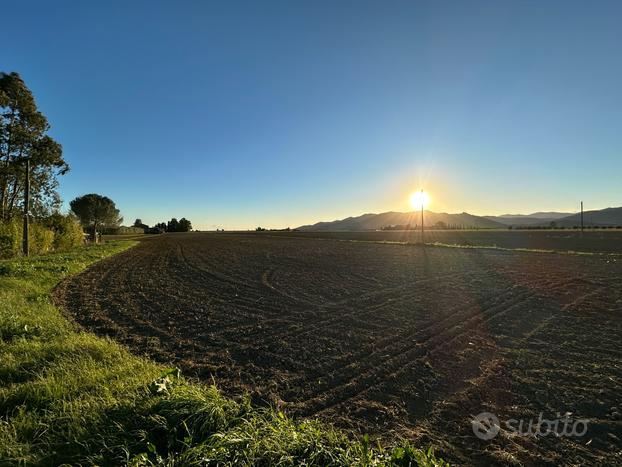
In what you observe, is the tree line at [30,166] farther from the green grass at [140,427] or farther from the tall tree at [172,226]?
the tall tree at [172,226]

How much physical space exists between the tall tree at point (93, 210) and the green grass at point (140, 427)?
8800 centimetres

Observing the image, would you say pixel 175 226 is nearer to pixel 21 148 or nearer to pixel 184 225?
pixel 184 225

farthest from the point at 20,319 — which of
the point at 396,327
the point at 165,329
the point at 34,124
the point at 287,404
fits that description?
the point at 34,124

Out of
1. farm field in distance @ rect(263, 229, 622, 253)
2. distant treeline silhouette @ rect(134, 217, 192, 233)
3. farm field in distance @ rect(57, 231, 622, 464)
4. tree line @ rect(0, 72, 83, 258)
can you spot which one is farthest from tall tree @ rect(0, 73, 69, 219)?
distant treeline silhouette @ rect(134, 217, 192, 233)

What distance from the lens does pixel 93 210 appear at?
79438 mm

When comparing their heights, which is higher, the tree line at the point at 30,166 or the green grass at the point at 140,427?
the tree line at the point at 30,166

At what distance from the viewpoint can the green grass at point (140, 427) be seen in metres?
2.54

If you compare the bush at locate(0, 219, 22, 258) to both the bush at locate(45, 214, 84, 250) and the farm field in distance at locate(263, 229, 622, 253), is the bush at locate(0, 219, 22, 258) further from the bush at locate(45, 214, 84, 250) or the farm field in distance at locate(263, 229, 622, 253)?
the farm field in distance at locate(263, 229, 622, 253)

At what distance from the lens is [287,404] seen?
3879mm

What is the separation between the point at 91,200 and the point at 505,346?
9787 centimetres

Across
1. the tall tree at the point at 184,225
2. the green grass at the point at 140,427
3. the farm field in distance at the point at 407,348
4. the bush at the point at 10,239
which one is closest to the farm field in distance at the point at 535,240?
the farm field in distance at the point at 407,348

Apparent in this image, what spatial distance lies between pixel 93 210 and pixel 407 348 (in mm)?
94206

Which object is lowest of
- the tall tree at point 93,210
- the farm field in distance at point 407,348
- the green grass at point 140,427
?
the farm field in distance at point 407,348

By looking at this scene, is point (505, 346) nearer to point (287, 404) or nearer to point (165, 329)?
point (287, 404)
